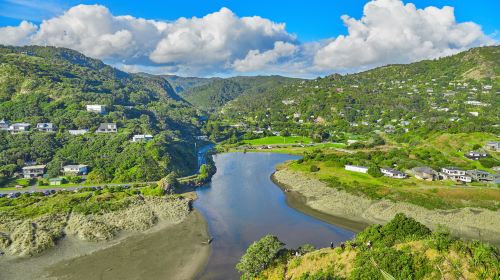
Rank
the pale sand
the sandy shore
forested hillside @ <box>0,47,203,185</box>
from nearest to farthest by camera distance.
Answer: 1. the pale sand
2. the sandy shore
3. forested hillside @ <box>0,47,203,185</box>

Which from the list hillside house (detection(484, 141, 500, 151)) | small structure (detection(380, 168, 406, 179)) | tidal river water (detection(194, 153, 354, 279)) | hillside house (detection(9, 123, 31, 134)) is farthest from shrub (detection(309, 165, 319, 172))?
hillside house (detection(9, 123, 31, 134))

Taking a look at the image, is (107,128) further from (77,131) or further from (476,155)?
(476,155)

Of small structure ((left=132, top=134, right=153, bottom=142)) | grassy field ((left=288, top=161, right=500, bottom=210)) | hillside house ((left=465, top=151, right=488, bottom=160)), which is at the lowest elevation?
grassy field ((left=288, top=161, right=500, bottom=210))

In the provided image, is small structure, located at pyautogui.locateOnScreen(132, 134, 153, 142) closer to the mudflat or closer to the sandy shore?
the sandy shore

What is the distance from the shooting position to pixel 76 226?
1944 inches

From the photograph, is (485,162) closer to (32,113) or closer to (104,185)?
(104,185)

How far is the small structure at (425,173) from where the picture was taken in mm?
70188

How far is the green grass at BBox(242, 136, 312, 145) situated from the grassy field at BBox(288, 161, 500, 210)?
220ft

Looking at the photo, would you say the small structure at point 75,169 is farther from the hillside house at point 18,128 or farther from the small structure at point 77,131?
the hillside house at point 18,128

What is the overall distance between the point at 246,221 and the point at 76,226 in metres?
24.0

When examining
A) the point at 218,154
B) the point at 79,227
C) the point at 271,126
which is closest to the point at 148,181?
the point at 79,227

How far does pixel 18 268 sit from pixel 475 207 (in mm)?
62503

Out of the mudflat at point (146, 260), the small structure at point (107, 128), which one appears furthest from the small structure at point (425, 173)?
the small structure at point (107, 128)

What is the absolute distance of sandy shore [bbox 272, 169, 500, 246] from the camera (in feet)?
163
